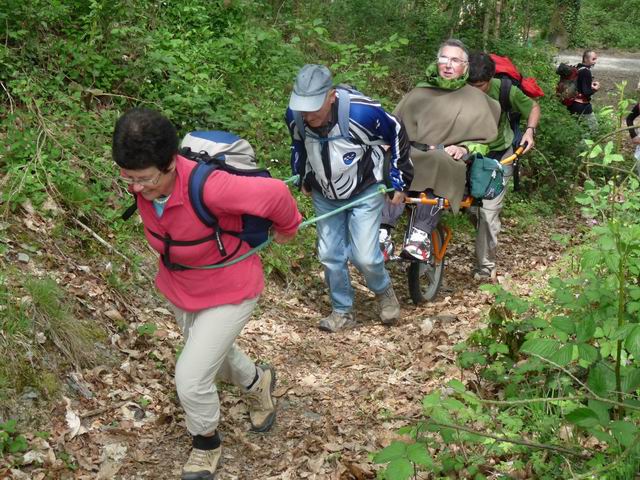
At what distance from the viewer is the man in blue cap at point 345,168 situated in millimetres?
5930

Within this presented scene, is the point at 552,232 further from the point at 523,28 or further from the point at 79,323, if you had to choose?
the point at 523,28

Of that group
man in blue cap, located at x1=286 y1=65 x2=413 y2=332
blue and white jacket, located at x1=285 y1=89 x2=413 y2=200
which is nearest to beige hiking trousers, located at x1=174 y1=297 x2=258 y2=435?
man in blue cap, located at x1=286 y1=65 x2=413 y2=332

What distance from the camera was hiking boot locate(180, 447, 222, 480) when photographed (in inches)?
177

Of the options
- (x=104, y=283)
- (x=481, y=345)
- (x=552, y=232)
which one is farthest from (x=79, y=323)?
(x=552, y=232)

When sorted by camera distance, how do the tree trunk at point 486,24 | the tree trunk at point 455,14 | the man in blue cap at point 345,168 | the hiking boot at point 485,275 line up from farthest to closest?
the tree trunk at point 486,24
the tree trunk at point 455,14
the hiking boot at point 485,275
the man in blue cap at point 345,168

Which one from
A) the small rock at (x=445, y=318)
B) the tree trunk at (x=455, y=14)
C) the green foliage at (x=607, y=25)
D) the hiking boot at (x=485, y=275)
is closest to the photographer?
the small rock at (x=445, y=318)

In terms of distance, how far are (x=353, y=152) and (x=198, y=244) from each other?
8.04 ft

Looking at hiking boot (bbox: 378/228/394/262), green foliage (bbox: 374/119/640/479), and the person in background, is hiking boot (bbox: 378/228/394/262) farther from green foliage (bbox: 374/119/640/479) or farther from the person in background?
the person in background

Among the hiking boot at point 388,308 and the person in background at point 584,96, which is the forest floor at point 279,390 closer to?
the hiking boot at point 388,308

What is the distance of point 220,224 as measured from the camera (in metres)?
4.07

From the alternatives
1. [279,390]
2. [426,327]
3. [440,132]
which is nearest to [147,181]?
[279,390]

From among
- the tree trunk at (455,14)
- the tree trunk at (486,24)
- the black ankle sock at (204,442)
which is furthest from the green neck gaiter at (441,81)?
the tree trunk at (486,24)

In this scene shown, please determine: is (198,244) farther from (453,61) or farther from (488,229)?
(488,229)

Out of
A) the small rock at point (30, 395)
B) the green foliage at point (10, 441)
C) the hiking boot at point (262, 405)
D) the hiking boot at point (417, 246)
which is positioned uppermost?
the green foliage at point (10, 441)
